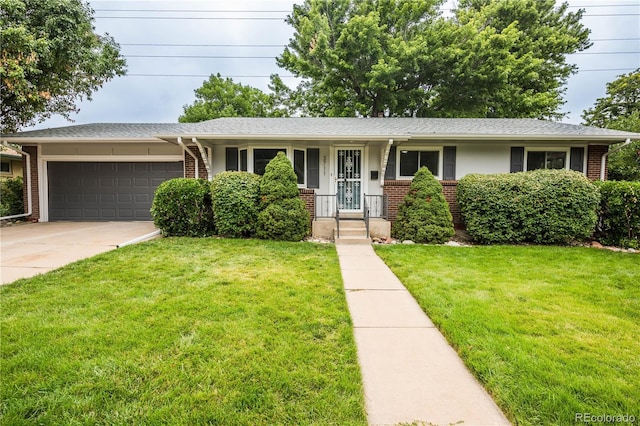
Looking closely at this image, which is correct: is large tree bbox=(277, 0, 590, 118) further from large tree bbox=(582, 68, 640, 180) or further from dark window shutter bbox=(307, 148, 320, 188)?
dark window shutter bbox=(307, 148, 320, 188)

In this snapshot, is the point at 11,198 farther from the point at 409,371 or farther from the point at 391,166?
the point at 409,371

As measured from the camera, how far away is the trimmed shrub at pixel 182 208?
23.8ft

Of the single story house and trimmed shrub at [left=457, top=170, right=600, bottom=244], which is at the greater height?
the single story house

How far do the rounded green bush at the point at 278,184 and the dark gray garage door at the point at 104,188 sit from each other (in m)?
4.31

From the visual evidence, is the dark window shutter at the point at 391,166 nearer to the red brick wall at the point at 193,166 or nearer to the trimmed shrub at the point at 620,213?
the trimmed shrub at the point at 620,213

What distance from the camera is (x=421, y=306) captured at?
3.50 meters

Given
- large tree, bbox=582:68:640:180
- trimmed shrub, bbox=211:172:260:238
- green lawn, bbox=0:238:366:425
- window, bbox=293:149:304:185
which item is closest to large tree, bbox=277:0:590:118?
large tree, bbox=582:68:640:180

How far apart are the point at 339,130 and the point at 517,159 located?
5.39 m

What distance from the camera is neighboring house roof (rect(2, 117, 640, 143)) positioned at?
27.0ft

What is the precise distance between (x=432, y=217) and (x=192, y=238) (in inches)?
226

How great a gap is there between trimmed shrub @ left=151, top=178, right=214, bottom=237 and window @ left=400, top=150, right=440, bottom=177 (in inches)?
221

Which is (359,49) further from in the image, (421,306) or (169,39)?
(421,306)

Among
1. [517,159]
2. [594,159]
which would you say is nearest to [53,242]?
[517,159]

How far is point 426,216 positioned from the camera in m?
7.34
